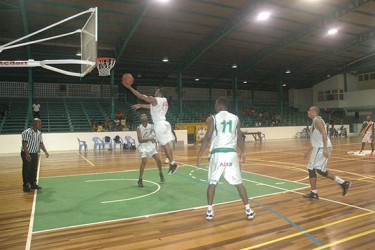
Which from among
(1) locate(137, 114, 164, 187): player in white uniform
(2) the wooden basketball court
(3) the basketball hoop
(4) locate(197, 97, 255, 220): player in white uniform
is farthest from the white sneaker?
(3) the basketball hoop

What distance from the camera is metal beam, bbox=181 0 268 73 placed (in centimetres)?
1639

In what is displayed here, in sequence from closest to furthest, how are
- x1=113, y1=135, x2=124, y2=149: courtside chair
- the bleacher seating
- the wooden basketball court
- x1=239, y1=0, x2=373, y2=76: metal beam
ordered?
the wooden basketball court < x1=239, y1=0, x2=373, y2=76: metal beam < x1=113, y1=135, x2=124, y2=149: courtside chair < the bleacher seating

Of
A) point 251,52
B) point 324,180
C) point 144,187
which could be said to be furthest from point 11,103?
point 324,180

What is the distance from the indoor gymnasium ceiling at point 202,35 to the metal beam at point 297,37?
2.1 inches

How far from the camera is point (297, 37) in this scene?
20812mm

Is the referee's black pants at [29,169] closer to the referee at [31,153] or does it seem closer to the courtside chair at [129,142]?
the referee at [31,153]

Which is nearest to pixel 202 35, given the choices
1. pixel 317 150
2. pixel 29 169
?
pixel 29 169

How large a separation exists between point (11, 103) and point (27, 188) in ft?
62.9

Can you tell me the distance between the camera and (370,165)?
10016 mm

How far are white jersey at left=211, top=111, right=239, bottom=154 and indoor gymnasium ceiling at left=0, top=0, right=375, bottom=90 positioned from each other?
1192cm

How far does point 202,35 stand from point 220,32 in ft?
4.70

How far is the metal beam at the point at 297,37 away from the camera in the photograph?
56.7 ft

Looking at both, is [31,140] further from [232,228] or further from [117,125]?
[117,125]

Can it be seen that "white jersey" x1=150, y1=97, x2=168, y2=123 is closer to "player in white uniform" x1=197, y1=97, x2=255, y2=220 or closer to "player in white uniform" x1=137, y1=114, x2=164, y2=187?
"player in white uniform" x1=137, y1=114, x2=164, y2=187
